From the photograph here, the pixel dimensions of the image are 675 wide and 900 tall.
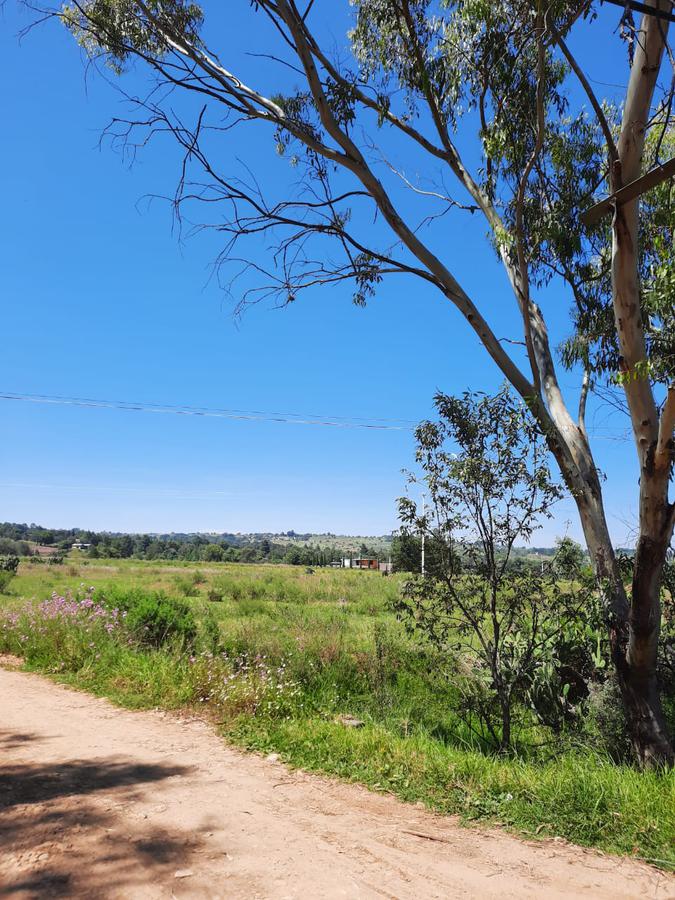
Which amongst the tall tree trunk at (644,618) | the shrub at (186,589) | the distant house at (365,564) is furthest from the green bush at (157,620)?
the distant house at (365,564)

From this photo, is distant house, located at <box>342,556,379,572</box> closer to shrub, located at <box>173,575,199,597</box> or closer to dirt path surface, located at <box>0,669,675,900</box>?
shrub, located at <box>173,575,199,597</box>

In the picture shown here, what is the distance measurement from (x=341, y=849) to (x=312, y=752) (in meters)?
1.91

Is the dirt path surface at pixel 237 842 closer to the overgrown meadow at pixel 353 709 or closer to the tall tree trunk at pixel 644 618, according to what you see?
the overgrown meadow at pixel 353 709

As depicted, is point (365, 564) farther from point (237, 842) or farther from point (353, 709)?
point (237, 842)

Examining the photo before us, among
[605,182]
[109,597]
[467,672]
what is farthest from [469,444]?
[109,597]

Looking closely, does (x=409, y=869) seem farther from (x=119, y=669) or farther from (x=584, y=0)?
(x=584, y=0)

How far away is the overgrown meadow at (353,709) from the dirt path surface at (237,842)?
13.1 inches

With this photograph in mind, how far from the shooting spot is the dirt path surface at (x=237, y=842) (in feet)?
10.3

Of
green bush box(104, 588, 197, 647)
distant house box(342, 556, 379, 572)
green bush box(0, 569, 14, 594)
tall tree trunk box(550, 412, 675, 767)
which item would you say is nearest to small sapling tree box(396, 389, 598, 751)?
tall tree trunk box(550, 412, 675, 767)

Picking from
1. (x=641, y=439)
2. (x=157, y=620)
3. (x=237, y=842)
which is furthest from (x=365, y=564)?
(x=237, y=842)

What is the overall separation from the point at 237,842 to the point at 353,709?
4.94m

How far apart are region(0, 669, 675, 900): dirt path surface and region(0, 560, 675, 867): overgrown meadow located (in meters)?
0.33

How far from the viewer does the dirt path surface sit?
3135mm

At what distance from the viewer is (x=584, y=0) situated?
247 inches
